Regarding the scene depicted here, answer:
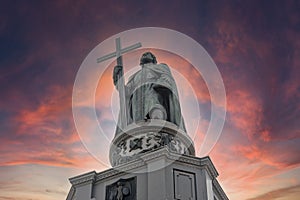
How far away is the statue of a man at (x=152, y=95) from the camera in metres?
20.0

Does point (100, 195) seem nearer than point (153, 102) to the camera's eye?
Yes

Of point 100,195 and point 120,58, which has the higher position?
point 120,58

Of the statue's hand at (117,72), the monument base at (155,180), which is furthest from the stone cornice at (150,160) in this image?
the statue's hand at (117,72)

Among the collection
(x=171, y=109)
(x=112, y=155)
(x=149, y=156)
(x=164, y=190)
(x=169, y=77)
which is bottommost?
(x=164, y=190)

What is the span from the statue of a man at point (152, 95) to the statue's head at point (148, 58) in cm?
77

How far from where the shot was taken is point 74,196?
17.7 metres

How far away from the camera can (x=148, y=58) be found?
77.3 feet

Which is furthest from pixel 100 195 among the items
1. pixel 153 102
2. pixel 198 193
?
pixel 153 102

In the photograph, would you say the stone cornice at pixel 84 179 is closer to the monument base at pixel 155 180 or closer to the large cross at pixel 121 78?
the monument base at pixel 155 180

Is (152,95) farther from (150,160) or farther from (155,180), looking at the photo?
(155,180)

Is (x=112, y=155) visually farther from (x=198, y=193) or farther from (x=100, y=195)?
(x=198, y=193)

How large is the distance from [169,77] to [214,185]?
6566 mm

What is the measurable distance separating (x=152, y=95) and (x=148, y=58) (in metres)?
3.60

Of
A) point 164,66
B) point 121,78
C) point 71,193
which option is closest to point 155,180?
point 71,193
